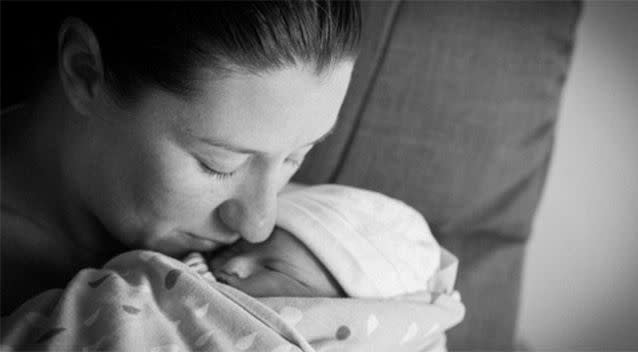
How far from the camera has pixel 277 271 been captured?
41.3 inches

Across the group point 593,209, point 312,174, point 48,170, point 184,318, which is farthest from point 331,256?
point 593,209

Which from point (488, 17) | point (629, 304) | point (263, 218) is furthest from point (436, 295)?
point (629, 304)

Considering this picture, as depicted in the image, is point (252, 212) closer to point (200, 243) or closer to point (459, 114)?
point (200, 243)

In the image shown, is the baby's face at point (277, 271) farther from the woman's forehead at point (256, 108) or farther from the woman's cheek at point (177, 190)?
the woman's forehead at point (256, 108)

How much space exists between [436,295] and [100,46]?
1.99 ft

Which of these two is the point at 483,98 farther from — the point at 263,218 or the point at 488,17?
the point at 263,218

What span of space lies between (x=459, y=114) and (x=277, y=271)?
495 millimetres

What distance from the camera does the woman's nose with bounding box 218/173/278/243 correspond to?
0.98 metres

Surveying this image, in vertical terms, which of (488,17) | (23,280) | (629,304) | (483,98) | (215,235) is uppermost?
(488,17)

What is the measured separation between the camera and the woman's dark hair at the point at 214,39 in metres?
0.86

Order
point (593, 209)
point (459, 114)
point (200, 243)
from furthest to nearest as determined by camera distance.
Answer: point (593, 209) < point (459, 114) < point (200, 243)

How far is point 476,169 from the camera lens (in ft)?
4.44

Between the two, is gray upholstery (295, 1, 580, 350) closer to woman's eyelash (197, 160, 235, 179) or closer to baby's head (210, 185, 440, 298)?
baby's head (210, 185, 440, 298)

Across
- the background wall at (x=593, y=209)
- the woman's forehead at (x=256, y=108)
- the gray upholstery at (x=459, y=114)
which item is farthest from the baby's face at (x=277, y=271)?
Result: the background wall at (x=593, y=209)
